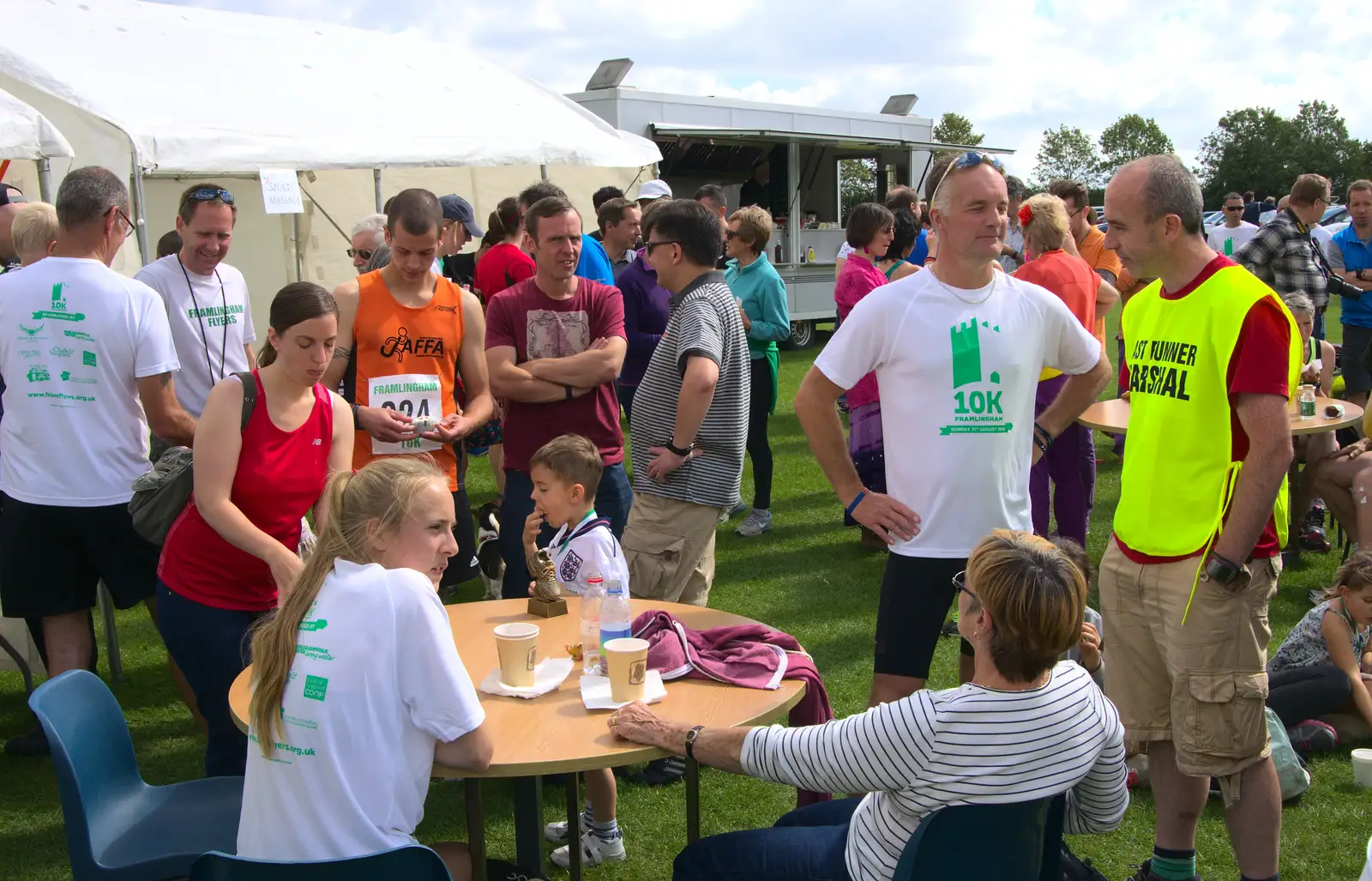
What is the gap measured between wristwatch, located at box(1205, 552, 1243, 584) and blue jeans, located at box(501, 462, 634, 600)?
1.97m

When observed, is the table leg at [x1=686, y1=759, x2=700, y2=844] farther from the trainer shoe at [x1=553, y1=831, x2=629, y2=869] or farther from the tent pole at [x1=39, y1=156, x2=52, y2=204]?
the tent pole at [x1=39, y1=156, x2=52, y2=204]

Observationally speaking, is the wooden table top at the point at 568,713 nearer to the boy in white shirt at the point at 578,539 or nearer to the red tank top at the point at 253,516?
the boy in white shirt at the point at 578,539

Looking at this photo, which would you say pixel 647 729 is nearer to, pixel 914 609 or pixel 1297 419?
pixel 914 609

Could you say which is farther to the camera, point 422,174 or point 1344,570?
point 422,174

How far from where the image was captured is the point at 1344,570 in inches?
154

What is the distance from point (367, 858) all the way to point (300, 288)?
1.70 metres

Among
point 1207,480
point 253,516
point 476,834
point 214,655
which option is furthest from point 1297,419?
point 214,655

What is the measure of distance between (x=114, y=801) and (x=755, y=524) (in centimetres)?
448

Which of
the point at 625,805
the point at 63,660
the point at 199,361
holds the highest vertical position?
the point at 199,361

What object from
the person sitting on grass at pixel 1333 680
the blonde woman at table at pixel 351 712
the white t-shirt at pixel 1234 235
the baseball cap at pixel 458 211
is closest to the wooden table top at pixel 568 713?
the blonde woman at table at pixel 351 712

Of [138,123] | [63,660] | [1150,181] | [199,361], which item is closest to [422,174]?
[138,123]

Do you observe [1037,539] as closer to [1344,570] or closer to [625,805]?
[625,805]

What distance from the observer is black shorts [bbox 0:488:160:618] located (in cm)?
367

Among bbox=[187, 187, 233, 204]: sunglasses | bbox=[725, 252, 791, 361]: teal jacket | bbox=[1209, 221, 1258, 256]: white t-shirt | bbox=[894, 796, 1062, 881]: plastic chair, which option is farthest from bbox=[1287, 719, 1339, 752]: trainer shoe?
bbox=[1209, 221, 1258, 256]: white t-shirt
